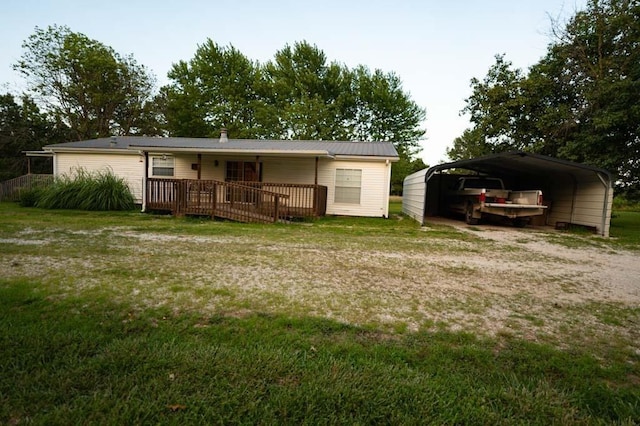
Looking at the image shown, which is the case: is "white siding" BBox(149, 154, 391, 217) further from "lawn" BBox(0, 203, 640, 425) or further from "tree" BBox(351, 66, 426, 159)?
"tree" BBox(351, 66, 426, 159)

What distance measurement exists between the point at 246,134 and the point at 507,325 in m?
28.4

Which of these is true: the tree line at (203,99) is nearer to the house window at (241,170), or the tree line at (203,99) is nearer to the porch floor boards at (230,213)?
the house window at (241,170)

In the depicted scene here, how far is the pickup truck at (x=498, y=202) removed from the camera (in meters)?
10.0

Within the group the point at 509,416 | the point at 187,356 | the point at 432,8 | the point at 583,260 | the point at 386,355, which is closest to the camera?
the point at 509,416

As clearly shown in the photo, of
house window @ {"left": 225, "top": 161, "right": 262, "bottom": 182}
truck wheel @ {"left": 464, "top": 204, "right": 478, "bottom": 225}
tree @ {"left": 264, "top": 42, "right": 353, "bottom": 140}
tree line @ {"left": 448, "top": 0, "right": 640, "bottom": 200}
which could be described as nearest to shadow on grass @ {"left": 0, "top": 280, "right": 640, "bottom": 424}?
truck wheel @ {"left": 464, "top": 204, "right": 478, "bottom": 225}

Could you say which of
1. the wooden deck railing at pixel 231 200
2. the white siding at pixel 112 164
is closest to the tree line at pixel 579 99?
the wooden deck railing at pixel 231 200

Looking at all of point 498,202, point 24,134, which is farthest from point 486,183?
point 24,134

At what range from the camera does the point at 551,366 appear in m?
2.15

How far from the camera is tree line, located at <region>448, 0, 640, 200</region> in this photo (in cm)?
1198

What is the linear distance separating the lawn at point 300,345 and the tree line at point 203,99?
25572 millimetres

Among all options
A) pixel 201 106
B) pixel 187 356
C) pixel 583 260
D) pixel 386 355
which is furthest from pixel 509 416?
pixel 201 106

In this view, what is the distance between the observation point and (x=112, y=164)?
1524 centimetres

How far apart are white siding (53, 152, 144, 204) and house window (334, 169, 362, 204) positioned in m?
9.98

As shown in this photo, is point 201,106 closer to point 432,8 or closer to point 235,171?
point 235,171
